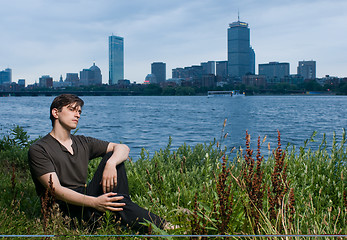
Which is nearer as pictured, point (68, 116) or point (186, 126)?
point (68, 116)

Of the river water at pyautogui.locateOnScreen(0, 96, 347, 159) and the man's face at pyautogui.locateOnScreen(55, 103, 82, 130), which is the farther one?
the river water at pyautogui.locateOnScreen(0, 96, 347, 159)

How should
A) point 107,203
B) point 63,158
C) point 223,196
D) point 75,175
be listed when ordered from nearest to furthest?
point 223,196
point 107,203
point 63,158
point 75,175

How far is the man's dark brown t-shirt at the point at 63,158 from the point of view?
3688mm

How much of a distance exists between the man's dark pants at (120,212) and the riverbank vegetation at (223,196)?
124 mm

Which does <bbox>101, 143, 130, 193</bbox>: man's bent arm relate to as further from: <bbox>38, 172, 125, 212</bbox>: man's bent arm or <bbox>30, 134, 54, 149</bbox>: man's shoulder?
<bbox>30, 134, 54, 149</bbox>: man's shoulder

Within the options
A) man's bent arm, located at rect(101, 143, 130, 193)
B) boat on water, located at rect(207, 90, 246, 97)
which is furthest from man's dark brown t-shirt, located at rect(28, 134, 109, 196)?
boat on water, located at rect(207, 90, 246, 97)

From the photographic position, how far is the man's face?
3.86 meters

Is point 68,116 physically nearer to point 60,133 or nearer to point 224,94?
point 60,133

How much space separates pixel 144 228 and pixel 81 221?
2.39 feet

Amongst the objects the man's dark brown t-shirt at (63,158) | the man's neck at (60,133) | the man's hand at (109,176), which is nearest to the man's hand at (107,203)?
the man's hand at (109,176)

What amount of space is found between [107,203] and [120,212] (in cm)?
25

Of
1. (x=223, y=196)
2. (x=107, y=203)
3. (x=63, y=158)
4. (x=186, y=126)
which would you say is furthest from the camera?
(x=186, y=126)

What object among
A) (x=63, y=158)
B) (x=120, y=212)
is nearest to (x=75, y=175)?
(x=63, y=158)

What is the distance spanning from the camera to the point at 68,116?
12.7 feet
